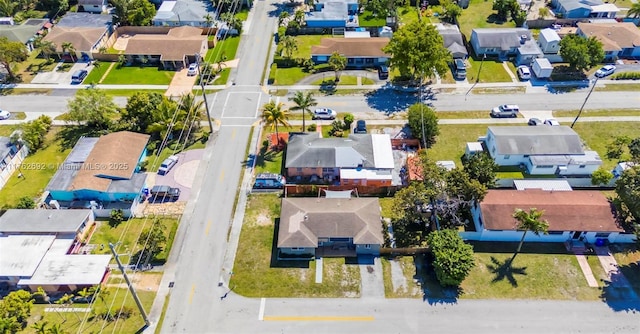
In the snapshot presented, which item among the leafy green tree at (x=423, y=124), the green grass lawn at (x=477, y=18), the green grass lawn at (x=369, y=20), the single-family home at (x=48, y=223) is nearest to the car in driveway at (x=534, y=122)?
the leafy green tree at (x=423, y=124)

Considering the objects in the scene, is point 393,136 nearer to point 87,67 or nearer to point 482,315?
point 482,315

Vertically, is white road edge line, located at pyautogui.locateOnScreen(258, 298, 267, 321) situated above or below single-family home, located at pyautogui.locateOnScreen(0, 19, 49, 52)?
below

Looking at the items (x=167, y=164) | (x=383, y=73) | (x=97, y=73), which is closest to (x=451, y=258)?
(x=167, y=164)

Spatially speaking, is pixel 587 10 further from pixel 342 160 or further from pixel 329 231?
pixel 329 231

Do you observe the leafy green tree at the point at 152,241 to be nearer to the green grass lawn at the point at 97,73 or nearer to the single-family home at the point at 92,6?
the green grass lawn at the point at 97,73

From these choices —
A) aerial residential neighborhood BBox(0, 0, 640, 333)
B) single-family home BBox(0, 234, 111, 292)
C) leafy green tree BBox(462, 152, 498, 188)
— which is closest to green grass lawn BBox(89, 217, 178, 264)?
aerial residential neighborhood BBox(0, 0, 640, 333)

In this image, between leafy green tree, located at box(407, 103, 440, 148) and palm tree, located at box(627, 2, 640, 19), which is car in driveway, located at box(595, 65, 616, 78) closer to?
palm tree, located at box(627, 2, 640, 19)
